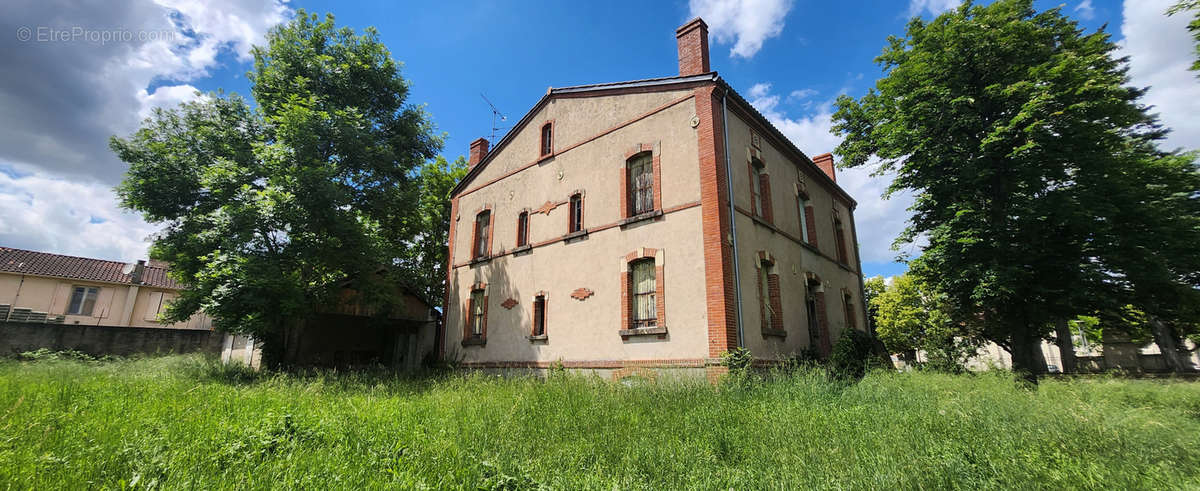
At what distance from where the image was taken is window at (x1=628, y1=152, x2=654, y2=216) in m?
11.5

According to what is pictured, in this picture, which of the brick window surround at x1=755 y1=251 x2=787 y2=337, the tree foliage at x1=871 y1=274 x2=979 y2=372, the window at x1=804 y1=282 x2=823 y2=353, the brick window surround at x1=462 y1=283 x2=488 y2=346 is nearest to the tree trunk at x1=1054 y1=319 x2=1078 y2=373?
the tree foliage at x1=871 y1=274 x2=979 y2=372

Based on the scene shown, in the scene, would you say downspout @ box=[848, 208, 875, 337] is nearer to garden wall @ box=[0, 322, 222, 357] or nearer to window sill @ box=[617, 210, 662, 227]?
window sill @ box=[617, 210, 662, 227]

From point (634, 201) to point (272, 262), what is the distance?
406 inches

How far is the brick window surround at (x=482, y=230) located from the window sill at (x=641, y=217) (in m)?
5.74

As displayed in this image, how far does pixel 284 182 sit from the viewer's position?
12719 millimetres

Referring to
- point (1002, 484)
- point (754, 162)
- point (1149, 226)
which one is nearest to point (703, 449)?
point (1002, 484)

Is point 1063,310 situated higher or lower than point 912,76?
lower

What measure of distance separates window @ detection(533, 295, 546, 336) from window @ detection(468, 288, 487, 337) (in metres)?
2.36

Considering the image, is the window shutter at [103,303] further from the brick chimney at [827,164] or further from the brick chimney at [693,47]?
the brick chimney at [827,164]

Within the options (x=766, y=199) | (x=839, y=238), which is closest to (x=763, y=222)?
(x=766, y=199)

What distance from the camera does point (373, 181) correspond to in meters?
15.5

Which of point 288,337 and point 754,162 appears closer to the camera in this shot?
point 754,162

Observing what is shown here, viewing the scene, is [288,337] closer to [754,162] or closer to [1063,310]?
[754,162]

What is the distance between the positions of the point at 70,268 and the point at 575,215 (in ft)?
117
